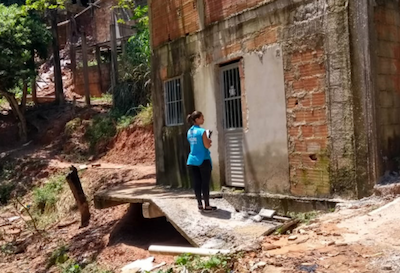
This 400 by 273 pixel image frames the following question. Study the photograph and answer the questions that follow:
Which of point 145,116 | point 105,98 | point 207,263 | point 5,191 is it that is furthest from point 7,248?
point 105,98

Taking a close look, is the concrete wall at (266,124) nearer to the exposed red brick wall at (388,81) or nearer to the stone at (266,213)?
the stone at (266,213)

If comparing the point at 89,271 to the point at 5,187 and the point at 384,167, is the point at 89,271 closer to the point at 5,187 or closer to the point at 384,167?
the point at 384,167

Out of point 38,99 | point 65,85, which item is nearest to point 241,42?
point 38,99

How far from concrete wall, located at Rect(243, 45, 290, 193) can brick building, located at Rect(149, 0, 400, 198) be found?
0.02 m

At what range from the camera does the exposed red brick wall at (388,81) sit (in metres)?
6.16

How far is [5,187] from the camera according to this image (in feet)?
50.3

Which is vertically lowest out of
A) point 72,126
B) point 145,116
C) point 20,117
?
point 72,126

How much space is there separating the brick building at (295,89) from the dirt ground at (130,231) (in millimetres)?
804

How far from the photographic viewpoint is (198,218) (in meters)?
6.88

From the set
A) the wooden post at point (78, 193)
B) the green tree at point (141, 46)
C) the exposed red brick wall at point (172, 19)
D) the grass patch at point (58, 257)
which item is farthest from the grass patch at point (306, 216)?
the green tree at point (141, 46)

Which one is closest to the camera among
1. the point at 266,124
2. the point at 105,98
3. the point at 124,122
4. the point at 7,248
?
the point at 266,124

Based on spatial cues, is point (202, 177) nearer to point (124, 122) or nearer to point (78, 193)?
point (78, 193)

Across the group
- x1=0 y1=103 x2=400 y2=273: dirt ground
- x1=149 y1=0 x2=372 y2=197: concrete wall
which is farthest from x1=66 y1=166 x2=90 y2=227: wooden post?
x1=149 y1=0 x2=372 y2=197: concrete wall

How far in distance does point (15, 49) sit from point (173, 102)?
10.6 meters
